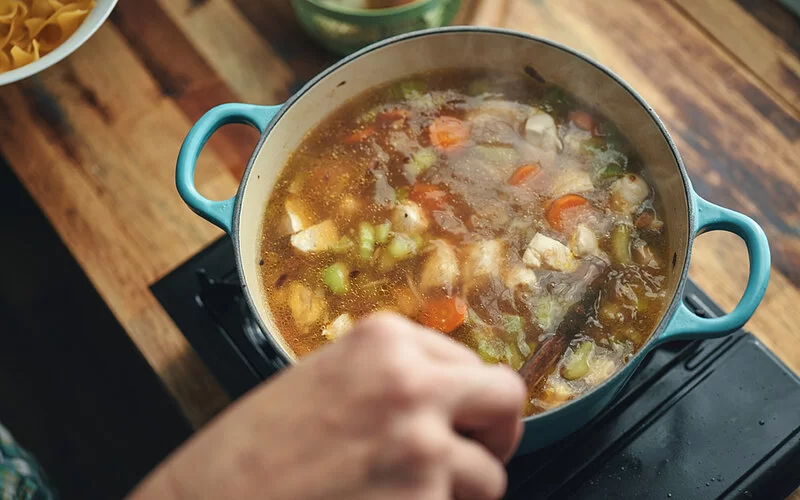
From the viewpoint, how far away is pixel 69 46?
47.3 inches

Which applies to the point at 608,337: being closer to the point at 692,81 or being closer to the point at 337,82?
the point at 337,82

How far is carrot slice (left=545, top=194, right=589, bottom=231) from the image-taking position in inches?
39.4

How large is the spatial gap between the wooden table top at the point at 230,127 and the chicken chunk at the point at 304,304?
0.28 metres

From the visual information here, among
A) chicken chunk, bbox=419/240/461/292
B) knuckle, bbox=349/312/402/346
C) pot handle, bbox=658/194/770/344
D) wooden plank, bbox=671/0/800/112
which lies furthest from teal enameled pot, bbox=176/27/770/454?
wooden plank, bbox=671/0/800/112

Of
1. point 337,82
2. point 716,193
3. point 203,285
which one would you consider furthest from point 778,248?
point 203,285

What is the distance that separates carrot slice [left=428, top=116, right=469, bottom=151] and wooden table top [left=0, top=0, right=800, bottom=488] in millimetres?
366

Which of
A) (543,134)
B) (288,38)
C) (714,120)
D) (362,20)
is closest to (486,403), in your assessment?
(543,134)

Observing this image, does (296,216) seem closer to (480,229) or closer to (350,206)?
(350,206)

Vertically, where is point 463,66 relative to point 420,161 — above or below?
above

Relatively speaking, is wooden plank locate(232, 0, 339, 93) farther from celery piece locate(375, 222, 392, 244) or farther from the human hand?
the human hand

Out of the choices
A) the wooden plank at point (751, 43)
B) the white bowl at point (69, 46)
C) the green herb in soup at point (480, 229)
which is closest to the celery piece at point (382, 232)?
the green herb in soup at point (480, 229)

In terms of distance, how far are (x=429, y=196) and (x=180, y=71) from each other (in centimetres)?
65

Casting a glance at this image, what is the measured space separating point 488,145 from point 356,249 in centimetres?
25

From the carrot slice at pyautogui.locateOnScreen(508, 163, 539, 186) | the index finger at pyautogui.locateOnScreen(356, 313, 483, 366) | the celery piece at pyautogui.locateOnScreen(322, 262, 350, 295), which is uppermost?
the index finger at pyautogui.locateOnScreen(356, 313, 483, 366)
